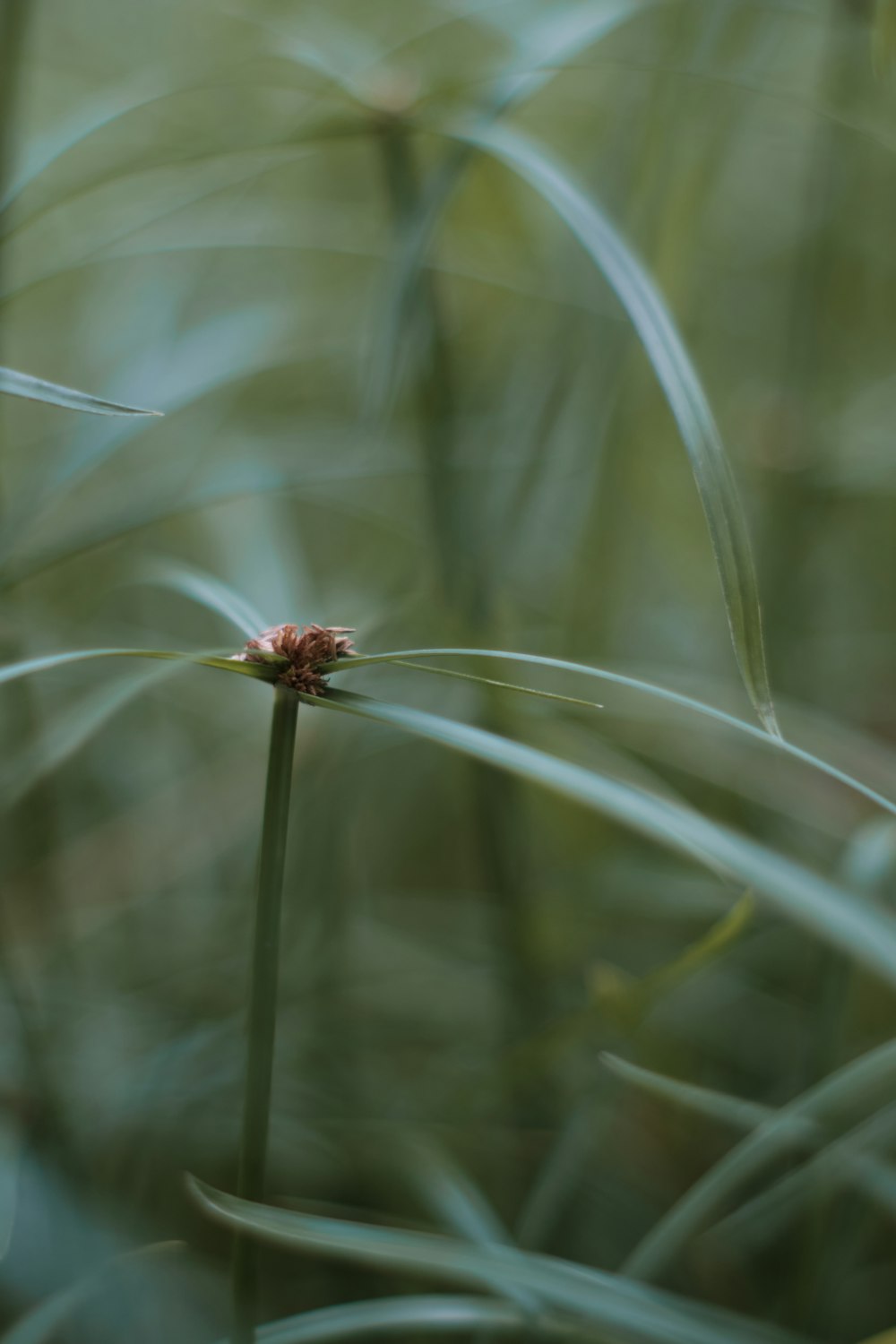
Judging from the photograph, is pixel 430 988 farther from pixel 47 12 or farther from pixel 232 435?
pixel 47 12

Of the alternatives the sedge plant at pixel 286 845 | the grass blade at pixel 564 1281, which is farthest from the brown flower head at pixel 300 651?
the grass blade at pixel 564 1281

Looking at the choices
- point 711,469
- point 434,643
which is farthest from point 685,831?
point 434,643

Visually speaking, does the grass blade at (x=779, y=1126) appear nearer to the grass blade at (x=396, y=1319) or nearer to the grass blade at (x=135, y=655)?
the grass blade at (x=396, y=1319)

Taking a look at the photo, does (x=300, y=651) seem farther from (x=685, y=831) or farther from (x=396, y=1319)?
(x=396, y=1319)

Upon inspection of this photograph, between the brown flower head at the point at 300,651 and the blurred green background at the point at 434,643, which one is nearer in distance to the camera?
the brown flower head at the point at 300,651

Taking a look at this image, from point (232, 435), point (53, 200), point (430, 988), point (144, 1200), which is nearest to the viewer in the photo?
point (53, 200)

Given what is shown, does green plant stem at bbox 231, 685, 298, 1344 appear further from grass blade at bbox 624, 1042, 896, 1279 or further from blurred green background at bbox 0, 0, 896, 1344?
grass blade at bbox 624, 1042, 896, 1279

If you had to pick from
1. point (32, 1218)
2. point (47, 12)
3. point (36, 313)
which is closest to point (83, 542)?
point (32, 1218)
